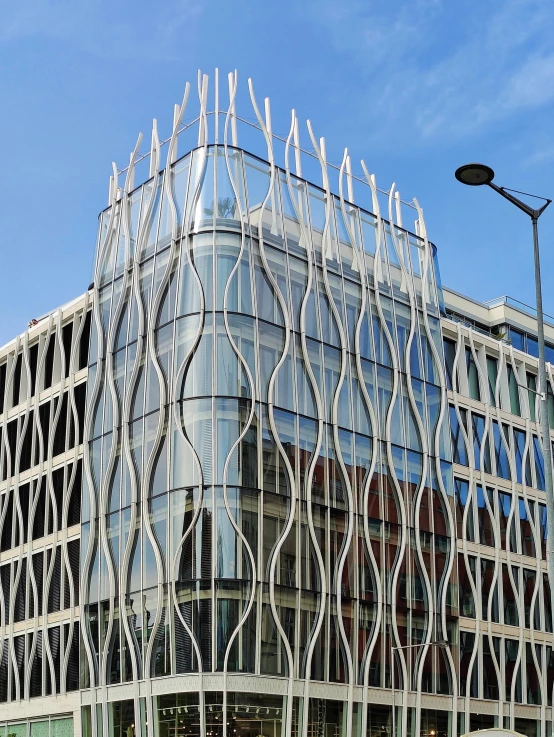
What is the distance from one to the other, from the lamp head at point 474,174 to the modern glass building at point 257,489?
20.2 m

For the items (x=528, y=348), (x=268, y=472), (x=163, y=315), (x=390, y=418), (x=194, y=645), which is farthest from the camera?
(x=528, y=348)

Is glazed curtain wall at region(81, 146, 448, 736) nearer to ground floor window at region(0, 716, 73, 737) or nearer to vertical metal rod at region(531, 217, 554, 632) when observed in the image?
ground floor window at region(0, 716, 73, 737)

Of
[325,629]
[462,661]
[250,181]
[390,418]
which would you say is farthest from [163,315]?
[462,661]

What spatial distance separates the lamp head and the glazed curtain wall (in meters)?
20.1

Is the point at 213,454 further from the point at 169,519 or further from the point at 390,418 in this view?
the point at 390,418

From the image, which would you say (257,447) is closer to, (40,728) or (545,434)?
(40,728)

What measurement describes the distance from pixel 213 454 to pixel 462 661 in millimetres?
15838

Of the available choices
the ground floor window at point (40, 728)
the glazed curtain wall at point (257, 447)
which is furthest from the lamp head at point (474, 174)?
the ground floor window at point (40, 728)

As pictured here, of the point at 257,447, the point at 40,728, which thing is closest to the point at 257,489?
the point at 257,447

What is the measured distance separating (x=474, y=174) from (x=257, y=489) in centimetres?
2081

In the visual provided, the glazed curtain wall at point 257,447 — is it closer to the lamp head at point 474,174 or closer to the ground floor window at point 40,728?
the ground floor window at point 40,728

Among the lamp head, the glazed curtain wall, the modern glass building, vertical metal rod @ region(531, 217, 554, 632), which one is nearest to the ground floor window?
the modern glass building

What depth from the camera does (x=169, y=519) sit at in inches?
1535

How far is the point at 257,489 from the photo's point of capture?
39031 millimetres
